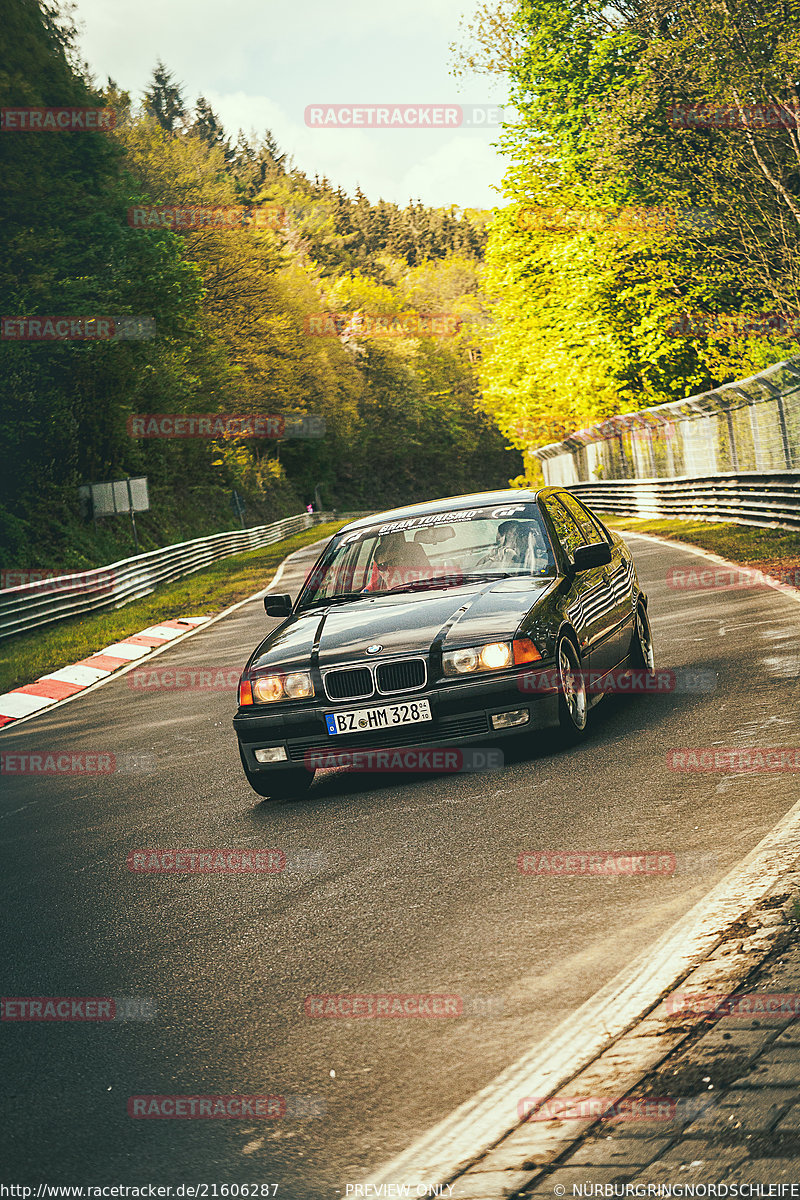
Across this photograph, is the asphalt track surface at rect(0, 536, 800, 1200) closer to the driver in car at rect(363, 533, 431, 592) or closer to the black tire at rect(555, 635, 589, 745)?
the black tire at rect(555, 635, 589, 745)

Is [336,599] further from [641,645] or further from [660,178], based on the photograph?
[660,178]

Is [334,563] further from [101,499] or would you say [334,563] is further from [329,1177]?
[101,499]

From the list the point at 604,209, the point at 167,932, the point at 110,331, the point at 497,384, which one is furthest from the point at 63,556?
the point at 167,932

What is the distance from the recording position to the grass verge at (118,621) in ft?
59.6

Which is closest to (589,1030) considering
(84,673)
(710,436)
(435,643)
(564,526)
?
(435,643)

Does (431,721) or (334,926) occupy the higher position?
(431,721)

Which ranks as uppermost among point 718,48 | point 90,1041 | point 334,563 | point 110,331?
point 718,48

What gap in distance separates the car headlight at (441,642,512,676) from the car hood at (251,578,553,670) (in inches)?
1.9

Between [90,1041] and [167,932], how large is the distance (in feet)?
3.47

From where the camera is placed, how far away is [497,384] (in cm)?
5675

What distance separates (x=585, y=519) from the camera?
30.4 ft

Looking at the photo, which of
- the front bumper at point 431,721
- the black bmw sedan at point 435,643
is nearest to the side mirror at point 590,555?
the black bmw sedan at point 435,643

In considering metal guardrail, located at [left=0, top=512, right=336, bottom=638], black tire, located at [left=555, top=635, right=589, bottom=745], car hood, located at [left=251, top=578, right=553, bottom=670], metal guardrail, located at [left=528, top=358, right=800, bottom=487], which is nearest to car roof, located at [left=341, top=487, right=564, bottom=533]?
car hood, located at [left=251, top=578, right=553, bottom=670]

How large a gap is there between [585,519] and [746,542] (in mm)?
11372
